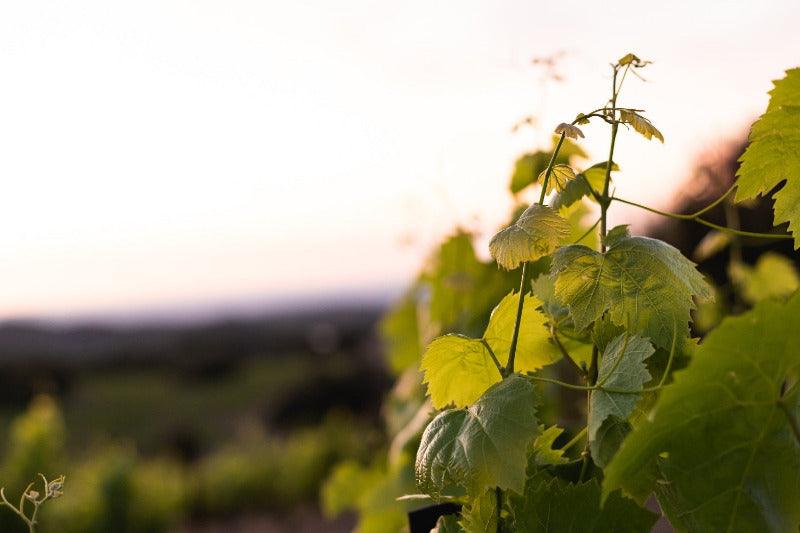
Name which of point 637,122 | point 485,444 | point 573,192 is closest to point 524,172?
point 573,192

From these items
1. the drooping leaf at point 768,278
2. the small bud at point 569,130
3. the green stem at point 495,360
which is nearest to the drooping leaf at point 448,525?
the green stem at point 495,360

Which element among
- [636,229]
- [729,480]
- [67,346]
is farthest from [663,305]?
[67,346]

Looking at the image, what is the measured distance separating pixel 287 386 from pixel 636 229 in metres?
9.87

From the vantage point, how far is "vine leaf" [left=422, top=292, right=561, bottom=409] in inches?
37.3

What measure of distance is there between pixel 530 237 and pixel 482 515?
1.01 ft

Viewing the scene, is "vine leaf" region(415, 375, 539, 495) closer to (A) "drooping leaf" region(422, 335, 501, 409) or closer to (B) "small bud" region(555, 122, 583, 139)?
(A) "drooping leaf" region(422, 335, 501, 409)

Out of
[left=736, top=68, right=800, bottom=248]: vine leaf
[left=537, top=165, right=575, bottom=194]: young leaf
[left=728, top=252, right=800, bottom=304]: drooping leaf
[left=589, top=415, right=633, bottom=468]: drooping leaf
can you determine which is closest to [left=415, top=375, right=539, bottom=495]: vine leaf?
[left=589, top=415, right=633, bottom=468]: drooping leaf

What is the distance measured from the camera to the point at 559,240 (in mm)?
819

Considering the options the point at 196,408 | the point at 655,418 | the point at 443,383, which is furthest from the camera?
the point at 196,408

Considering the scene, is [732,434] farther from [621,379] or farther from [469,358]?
[469,358]

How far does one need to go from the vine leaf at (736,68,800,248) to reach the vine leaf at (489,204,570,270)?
23 cm

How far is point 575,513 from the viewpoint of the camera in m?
0.86

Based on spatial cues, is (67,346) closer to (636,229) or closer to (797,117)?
(636,229)

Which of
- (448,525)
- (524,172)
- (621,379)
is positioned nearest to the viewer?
(621,379)
